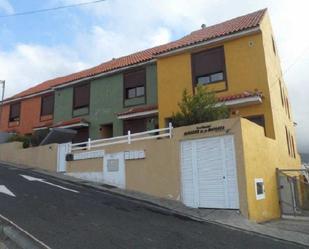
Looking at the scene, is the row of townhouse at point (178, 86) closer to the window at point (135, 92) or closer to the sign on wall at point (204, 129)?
the window at point (135, 92)

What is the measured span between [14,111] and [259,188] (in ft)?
75.7

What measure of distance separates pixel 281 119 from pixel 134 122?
803 centimetres

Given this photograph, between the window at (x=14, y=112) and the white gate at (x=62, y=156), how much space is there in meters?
12.3

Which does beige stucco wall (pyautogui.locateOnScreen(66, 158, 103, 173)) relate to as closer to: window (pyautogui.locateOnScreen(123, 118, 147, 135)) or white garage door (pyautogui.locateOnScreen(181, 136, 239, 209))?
window (pyautogui.locateOnScreen(123, 118, 147, 135))

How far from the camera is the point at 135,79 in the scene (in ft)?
70.7

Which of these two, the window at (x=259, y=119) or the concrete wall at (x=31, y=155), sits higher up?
the window at (x=259, y=119)

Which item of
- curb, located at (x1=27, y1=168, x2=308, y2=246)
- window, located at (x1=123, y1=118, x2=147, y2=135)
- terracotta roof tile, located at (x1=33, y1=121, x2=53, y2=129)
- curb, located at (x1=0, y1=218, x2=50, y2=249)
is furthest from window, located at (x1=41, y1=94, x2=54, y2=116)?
curb, located at (x1=0, y1=218, x2=50, y2=249)

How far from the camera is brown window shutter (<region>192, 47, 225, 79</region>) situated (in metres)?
17.5

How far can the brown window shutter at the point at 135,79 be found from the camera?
21234mm

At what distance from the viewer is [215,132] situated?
11.9 metres

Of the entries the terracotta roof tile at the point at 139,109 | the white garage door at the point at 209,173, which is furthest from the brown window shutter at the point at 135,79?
the white garage door at the point at 209,173

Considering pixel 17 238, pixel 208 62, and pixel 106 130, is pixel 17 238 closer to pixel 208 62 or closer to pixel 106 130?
pixel 208 62

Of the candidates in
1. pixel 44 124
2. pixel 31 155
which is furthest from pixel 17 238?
pixel 44 124

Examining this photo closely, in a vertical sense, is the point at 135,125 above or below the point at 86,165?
above
